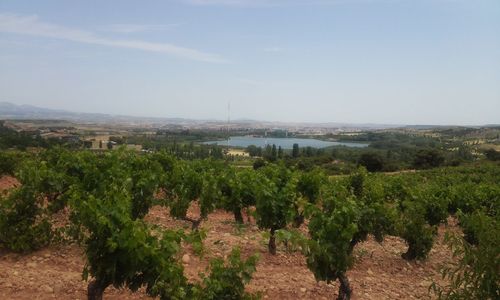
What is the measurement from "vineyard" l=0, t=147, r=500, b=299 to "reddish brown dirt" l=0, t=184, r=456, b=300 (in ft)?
0.13

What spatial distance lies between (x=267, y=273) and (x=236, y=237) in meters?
2.49

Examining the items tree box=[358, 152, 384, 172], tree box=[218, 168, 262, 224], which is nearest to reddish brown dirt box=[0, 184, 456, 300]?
tree box=[218, 168, 262, 224]

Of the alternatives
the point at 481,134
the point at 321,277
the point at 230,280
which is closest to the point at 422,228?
the point at 321,277

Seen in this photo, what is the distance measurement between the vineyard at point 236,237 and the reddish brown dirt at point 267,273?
0.04m

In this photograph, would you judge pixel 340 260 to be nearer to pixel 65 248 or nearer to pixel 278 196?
pixel 278 196

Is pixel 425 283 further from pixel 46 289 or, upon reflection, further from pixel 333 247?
A: pixel 46 289

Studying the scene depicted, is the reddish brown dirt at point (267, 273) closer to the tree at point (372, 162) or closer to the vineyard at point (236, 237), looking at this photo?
the vineyard at point (236, 237)

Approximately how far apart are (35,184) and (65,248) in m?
1.57

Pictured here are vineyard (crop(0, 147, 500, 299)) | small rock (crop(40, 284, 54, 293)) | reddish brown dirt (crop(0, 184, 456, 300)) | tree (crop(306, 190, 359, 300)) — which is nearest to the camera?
vineyard (crop(0, 147, 500, 299))

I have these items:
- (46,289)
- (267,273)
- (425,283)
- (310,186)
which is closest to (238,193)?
(310,186)

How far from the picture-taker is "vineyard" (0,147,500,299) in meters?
5.27

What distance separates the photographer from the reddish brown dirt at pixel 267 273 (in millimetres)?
6863

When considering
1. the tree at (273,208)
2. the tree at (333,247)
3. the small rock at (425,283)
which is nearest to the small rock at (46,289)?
the tree at (333,247)

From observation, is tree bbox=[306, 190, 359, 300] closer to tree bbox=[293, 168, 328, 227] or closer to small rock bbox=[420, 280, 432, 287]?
small rock bbox=[420, 280, 432, 287]
